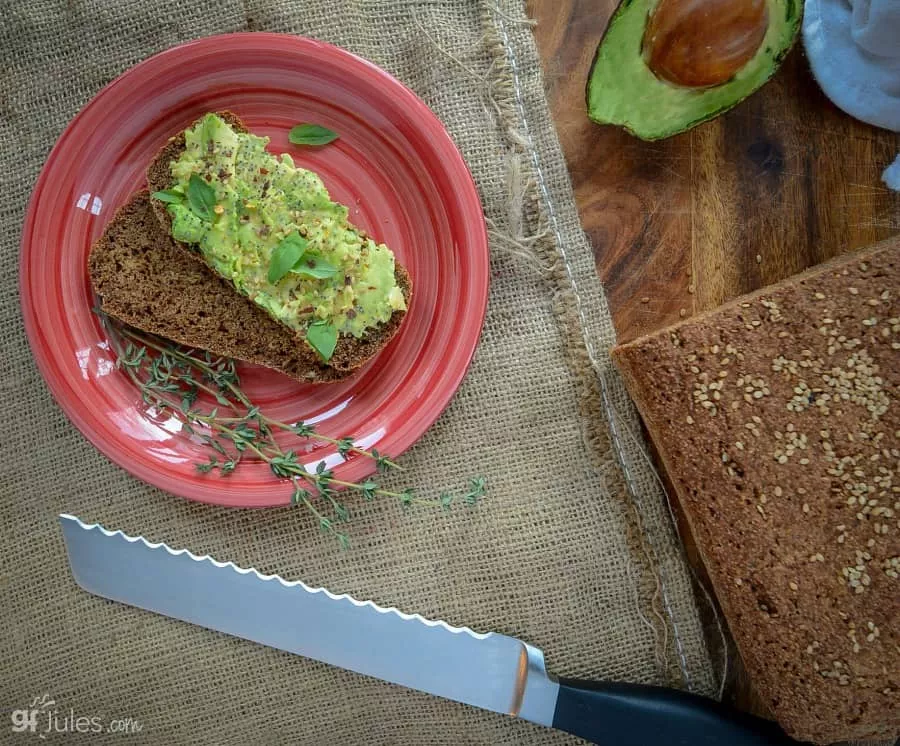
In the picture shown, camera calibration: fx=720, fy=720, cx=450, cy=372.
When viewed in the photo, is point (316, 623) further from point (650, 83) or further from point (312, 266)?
point (650, 83)

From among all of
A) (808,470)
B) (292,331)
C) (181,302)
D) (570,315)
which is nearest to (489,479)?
(570,315)

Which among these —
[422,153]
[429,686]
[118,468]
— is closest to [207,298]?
[118,468]

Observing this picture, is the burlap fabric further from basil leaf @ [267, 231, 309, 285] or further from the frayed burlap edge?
basil leaf @ [267, 231, 309, 285]

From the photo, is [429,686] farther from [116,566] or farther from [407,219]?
[407,219]

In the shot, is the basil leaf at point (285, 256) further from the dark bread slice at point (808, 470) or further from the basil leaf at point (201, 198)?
the dark bread slice at point (808, 470)

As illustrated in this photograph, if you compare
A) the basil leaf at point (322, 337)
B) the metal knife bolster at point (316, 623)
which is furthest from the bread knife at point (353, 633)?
the basil leaf at point (322, 337)
